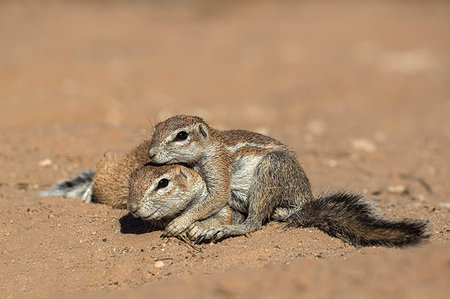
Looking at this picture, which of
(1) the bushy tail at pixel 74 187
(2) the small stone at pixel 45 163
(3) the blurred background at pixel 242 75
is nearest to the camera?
(1) the bushy tail at pixel 74 187

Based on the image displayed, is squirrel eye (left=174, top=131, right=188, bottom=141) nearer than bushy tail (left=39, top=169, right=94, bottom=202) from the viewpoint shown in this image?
Yes

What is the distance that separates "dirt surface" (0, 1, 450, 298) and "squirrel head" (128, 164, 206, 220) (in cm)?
36

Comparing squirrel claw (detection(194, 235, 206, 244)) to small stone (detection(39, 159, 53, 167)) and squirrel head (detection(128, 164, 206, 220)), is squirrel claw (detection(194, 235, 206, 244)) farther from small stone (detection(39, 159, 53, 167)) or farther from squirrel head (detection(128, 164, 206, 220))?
small stone (detection(39, 159, 53, 167))

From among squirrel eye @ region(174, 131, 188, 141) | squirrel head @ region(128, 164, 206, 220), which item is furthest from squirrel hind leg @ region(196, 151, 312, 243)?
squirrel eye @ region(174, 131, 188, 141)

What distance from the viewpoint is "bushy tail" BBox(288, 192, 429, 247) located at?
468 centimetres

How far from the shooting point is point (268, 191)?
5.09 metres

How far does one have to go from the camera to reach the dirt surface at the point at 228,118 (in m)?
4.36

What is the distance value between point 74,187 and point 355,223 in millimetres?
3356

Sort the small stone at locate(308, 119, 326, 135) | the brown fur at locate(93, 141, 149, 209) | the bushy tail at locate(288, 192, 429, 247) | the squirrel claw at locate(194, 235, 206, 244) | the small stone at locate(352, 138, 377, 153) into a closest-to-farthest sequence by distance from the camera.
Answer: the bushy tail at locate(288, 192, 429, 247)
the squirrel claw at locate(194, 235, 206, 244)
the brown fur at locate(93, 141, 149, 209)
the small stone at locate(352, 138, 377, 153)
the small stone at locate(308, 119, 326, 135)

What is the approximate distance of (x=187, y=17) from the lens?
23281mm

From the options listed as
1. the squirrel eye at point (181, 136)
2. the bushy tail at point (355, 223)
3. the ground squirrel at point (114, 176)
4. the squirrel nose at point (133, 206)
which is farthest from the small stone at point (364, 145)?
the squirrel nose at point (133, 206)

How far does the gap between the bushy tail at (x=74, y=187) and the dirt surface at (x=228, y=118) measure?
25cm

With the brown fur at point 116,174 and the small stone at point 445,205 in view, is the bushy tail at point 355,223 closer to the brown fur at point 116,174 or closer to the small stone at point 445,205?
the brown fur at point 116,174

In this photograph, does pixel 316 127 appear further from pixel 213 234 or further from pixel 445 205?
pixel 213 234
